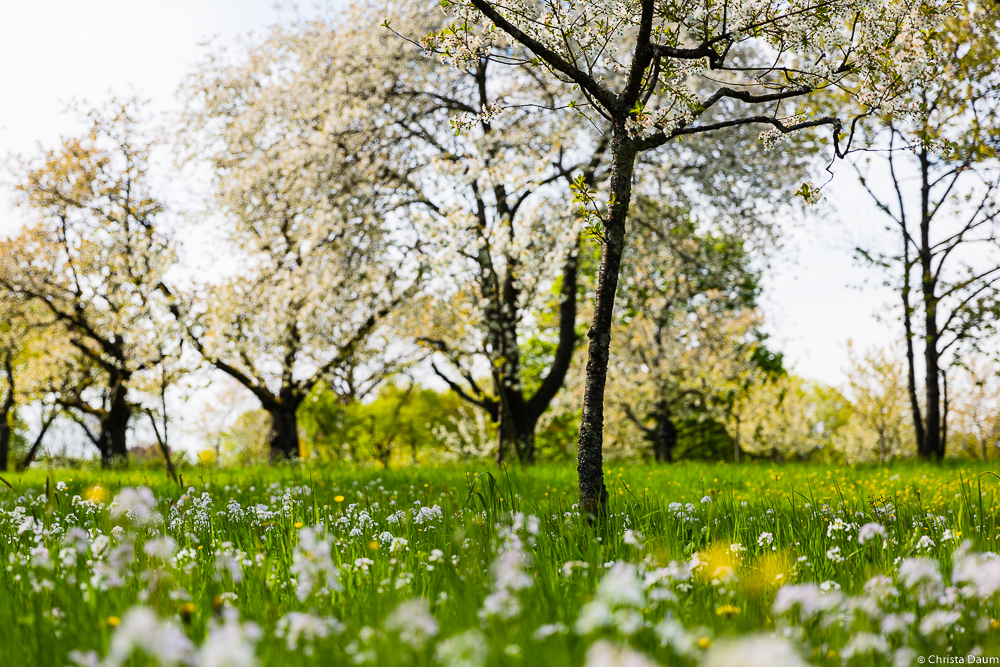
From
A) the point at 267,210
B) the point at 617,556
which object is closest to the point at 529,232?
the point at 267,210

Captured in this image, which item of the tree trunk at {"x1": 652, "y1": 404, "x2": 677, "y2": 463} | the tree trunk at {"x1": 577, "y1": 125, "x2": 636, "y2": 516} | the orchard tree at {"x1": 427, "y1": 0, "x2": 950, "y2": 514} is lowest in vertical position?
the tree trunk at {"x1": 652, "y1": 404, "x2": 677, "y2": 463}

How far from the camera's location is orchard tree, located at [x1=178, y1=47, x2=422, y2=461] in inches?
480

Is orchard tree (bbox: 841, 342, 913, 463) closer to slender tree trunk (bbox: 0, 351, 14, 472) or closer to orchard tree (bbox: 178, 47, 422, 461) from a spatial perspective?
orchard tree (bbox: 178, 47, 422, 461)

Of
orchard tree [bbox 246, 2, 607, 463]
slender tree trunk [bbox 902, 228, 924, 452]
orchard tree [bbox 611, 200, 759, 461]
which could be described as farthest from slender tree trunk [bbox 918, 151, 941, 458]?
orchard tree [bbox 246, 2, 607, 463]

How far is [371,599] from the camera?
266cm

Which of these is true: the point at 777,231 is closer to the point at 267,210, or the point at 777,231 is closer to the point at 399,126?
the point at 399,126

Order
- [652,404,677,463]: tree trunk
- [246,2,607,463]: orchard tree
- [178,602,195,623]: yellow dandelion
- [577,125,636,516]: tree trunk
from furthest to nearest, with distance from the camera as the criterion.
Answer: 1. [652,404,677,463]: tree trunk
2. [246,2,607,463]: orchard tree
3. [577,125,636,516]: tree trunk
4. [178,602,195,623]: yellow dandelion

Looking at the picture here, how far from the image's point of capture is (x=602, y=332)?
4.63 meters

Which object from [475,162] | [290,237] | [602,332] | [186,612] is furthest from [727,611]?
[290,237]

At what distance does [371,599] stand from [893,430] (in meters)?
32.7

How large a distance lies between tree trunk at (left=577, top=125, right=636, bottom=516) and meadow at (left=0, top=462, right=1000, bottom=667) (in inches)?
10.8

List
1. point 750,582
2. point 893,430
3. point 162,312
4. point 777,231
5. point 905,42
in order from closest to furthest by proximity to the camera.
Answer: point 750,582
point 905,42
point 777,231
point 162,312
point 893,430

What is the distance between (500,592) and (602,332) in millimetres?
2694

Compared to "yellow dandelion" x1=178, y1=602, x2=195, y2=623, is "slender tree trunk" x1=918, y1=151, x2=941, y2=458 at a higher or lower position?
higher
